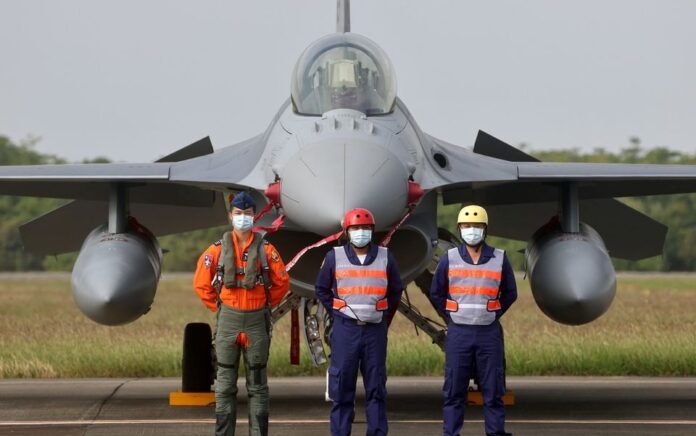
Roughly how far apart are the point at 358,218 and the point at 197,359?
455 cm

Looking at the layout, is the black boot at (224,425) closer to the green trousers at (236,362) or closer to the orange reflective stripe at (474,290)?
the green trousers at (236,362)

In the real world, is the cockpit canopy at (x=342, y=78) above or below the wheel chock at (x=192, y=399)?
above

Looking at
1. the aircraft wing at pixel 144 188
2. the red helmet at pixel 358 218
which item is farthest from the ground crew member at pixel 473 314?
the aircraft wing at pixel 144 188

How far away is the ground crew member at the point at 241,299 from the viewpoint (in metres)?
9.60

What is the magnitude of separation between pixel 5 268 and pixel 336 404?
160 feet

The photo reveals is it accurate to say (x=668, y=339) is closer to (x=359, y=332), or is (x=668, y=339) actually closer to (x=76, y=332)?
(x=76, y=332)

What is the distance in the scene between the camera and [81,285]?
11.3 metres

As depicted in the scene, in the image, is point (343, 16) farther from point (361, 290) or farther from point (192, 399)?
point (361, 290)

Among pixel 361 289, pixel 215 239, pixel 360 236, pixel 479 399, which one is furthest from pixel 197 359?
pixel 215 239

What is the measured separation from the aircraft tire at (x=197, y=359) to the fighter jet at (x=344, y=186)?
49mm

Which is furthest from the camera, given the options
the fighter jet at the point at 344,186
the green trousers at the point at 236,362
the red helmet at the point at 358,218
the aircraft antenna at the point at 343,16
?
the aircraft antenna at the point at 343,16

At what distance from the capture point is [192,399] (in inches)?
518

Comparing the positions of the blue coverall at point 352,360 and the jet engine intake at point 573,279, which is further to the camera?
the jet engine intake at point 573,279

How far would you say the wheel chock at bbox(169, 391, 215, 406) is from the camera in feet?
42.9
